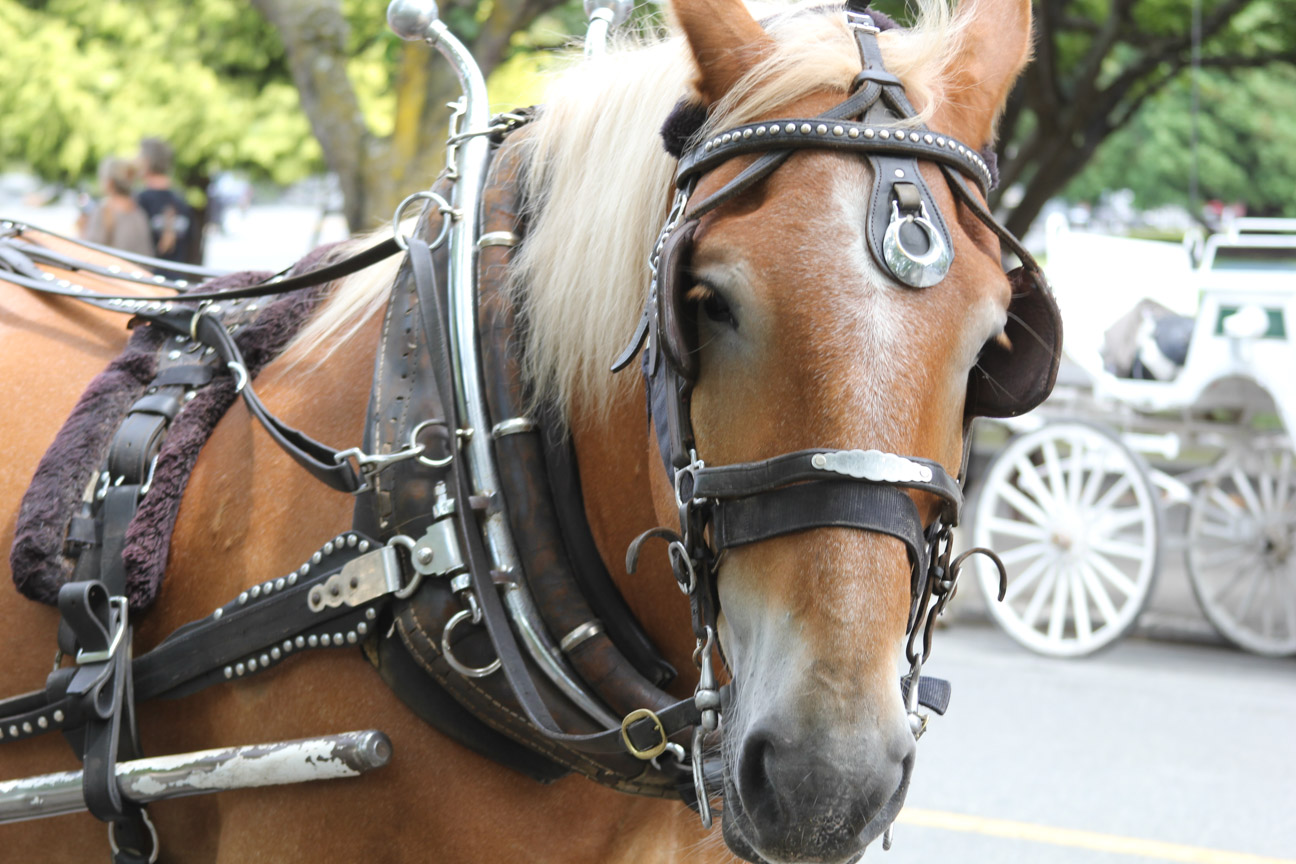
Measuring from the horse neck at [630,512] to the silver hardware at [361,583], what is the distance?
0.27 m

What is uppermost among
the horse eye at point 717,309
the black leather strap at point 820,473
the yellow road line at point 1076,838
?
the horse eye at point 717,309

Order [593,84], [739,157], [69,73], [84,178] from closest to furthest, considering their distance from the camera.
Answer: [739,157]
[593,84]
[69,73]
[84,178]

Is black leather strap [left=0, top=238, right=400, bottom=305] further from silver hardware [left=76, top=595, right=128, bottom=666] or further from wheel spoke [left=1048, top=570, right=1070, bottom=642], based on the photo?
wheel spoke [left=1048, top=570, right=1070, bottom=642]

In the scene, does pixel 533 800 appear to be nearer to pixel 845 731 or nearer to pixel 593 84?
pixel 845 731

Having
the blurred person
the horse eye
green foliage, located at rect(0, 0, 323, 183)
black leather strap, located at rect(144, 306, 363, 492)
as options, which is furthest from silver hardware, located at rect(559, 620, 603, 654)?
green foliage, located at rect(0, 0, 323, 183)

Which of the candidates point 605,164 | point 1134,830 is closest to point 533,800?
point 605,164

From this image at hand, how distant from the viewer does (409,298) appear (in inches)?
68.7

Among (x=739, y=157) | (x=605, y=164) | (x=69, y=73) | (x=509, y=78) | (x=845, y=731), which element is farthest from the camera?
(x=69, y=73)

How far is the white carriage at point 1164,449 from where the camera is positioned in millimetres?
5938

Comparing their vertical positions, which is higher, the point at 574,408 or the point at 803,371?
the point at 803,371

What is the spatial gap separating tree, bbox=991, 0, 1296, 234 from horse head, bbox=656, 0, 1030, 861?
8985 millimetres

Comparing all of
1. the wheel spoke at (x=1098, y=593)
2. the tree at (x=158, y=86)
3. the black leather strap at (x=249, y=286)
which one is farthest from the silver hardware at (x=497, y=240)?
the tree at (x=158, y=86)

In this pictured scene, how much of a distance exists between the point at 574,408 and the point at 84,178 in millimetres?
14792

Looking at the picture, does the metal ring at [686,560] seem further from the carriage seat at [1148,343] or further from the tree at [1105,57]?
the tree at [1105,57]
